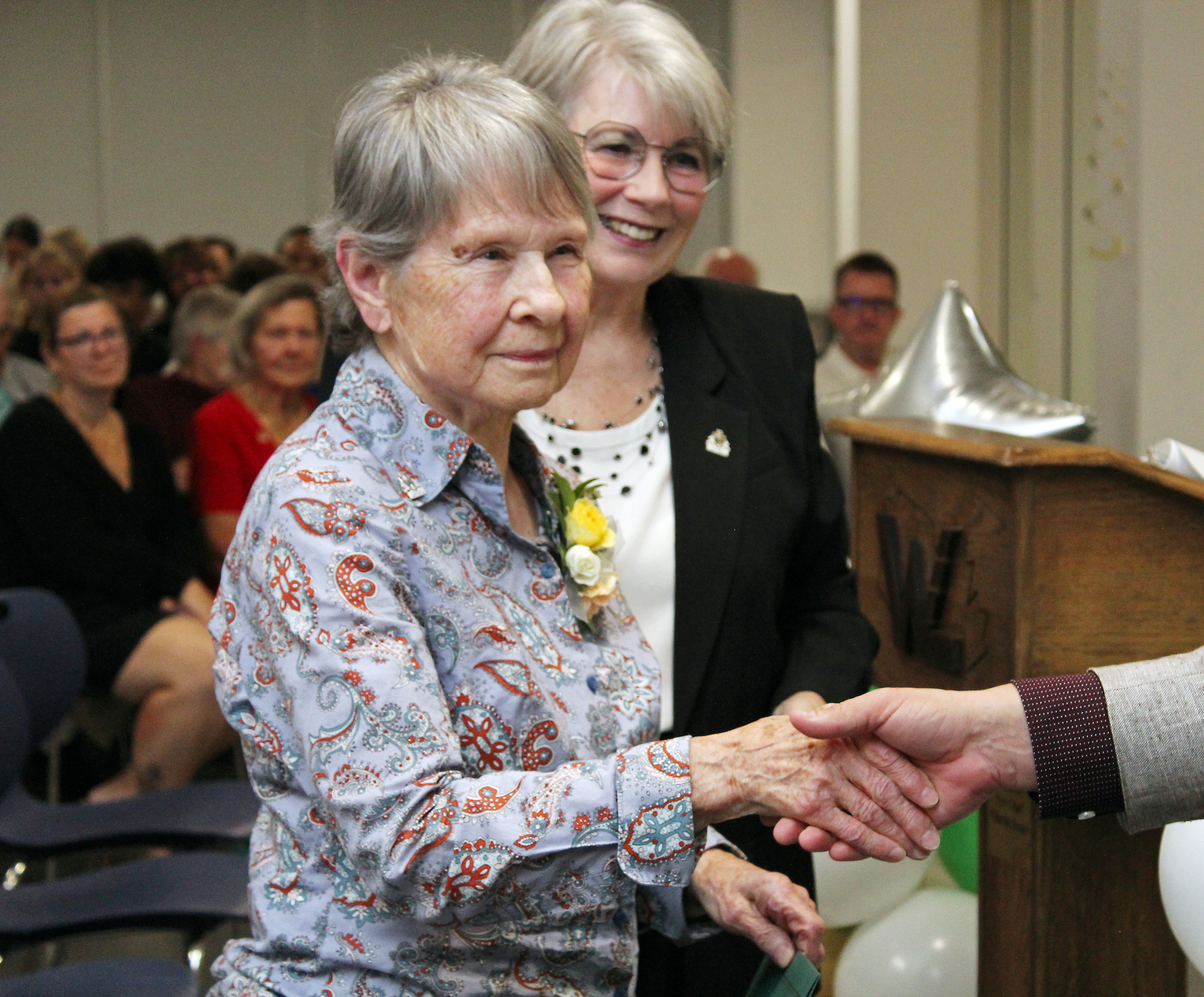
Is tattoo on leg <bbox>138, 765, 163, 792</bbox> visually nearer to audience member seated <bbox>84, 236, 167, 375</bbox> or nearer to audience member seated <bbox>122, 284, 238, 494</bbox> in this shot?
audience member seated <bbox>122, 284, 238, 494</bbox>

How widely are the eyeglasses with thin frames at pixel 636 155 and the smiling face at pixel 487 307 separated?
0.48 metres

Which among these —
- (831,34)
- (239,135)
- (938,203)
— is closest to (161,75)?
(239,135)

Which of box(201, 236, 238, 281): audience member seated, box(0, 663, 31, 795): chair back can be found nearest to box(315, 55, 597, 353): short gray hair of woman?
box(0, 663, 31, 795): chair back

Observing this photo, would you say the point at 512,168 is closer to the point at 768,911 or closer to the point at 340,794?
the point at 340,794

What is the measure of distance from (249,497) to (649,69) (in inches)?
35.4

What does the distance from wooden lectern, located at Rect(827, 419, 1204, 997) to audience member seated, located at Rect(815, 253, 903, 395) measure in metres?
3.88

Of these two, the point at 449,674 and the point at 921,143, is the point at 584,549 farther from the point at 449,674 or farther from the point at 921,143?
the point at 921,143

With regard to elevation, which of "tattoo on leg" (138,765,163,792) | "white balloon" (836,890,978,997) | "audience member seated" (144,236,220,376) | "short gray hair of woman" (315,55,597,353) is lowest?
"tattoo on leg" (138,765,163,792)

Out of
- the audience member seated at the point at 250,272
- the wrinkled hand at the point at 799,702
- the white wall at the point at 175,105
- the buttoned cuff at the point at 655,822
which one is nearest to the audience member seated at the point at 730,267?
the white wall at the point at 175,105

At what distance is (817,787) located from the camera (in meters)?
1.40

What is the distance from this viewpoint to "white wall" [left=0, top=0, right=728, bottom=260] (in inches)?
387

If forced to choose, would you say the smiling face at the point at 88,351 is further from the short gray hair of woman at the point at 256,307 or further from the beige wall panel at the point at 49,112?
the beige wall panel at the point at 49,112

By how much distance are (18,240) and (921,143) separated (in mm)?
5046

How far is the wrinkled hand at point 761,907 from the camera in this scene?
1.52 meters
